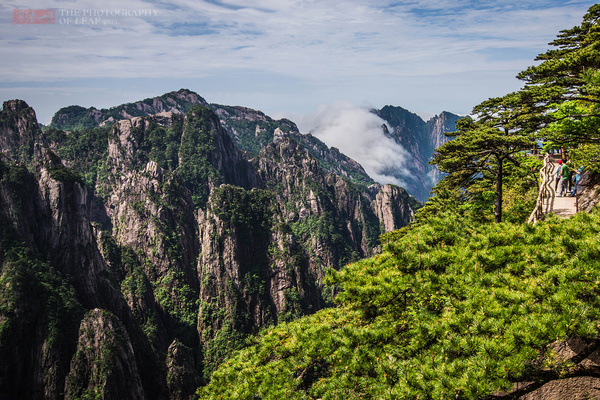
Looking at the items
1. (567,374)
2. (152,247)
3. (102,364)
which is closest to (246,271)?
(152,247)

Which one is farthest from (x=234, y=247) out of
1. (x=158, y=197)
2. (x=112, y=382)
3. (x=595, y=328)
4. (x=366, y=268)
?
(x=595, y=328)

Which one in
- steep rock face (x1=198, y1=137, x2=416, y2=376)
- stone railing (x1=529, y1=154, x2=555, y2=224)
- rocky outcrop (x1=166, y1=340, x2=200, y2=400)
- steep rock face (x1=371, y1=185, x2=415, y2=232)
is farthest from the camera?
steep rock face (x1=371, y1=185, x2=415, y2=232)

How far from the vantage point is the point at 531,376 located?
8.39 m

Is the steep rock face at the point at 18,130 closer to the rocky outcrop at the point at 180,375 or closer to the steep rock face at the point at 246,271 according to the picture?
the steep rock face at the point at 246,271

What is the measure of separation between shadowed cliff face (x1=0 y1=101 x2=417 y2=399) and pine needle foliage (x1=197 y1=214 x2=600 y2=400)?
58352 millimetres

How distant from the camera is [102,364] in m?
59.1

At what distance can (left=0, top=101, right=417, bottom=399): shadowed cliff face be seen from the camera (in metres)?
61.1

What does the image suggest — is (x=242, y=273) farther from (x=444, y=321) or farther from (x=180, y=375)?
(x=444, y=321)

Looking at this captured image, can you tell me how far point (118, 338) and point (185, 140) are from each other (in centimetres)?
11066

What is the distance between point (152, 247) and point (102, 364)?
51994mm

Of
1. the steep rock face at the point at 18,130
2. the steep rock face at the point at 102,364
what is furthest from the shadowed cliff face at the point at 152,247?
the steep rock face at the point at 18,130

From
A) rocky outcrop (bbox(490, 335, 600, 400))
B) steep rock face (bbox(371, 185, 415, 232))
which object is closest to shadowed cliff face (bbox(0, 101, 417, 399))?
steep rock face (bbox(371, 185, 415, 232))

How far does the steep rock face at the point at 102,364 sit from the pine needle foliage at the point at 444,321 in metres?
53.7

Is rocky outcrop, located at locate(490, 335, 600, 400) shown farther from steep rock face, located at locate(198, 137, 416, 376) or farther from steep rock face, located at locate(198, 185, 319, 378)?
steep rock face, located at locate(198, 185, 319, 378)
